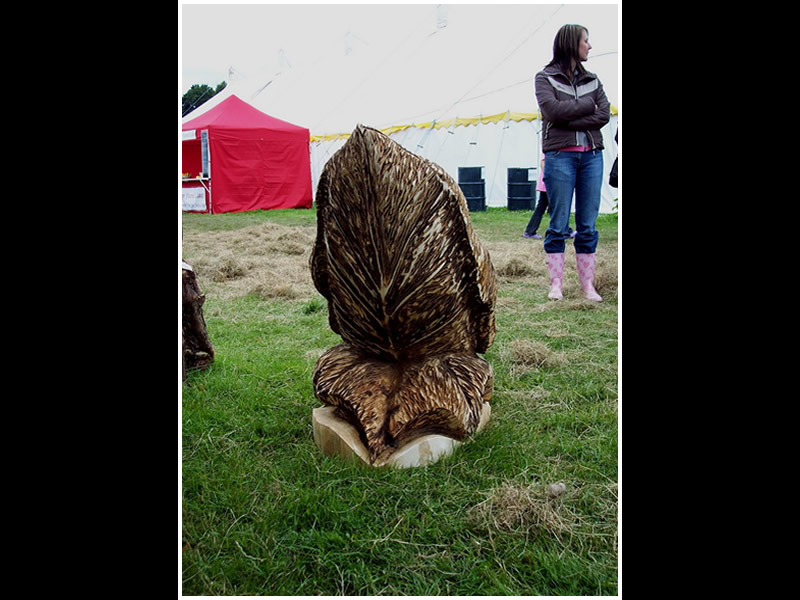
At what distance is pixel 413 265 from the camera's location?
5.76ft

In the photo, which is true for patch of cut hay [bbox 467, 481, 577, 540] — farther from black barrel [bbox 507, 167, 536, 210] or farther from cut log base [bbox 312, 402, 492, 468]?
black barrel [bbox 507, 167, 536, 210]

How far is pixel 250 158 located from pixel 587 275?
21.7 ft

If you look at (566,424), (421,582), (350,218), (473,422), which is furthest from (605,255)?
(421,582)

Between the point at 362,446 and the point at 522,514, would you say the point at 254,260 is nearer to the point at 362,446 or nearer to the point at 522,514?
the point at 362,446

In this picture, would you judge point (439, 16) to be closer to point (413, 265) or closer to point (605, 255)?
point (605, 255)

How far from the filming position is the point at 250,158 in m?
9.12

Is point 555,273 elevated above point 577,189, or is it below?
below

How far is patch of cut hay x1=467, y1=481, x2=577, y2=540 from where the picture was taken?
148 centimetres

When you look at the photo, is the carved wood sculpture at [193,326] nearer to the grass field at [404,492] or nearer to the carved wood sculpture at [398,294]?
the grass field at [404,492]

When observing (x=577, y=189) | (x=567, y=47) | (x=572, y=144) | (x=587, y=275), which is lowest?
(x=587, y=275)

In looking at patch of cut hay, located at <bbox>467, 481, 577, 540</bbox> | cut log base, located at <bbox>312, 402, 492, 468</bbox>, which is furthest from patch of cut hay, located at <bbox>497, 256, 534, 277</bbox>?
patch of cut hay, located at <bbox>467, 481, 577, 540</bbox>

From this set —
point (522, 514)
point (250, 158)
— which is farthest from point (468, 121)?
point (522, 514)

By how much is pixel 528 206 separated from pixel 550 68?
5.20 meters

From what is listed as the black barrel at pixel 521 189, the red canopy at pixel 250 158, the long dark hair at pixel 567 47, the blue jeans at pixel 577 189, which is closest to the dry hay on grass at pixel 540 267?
the blue jeans at pixel 577 189
